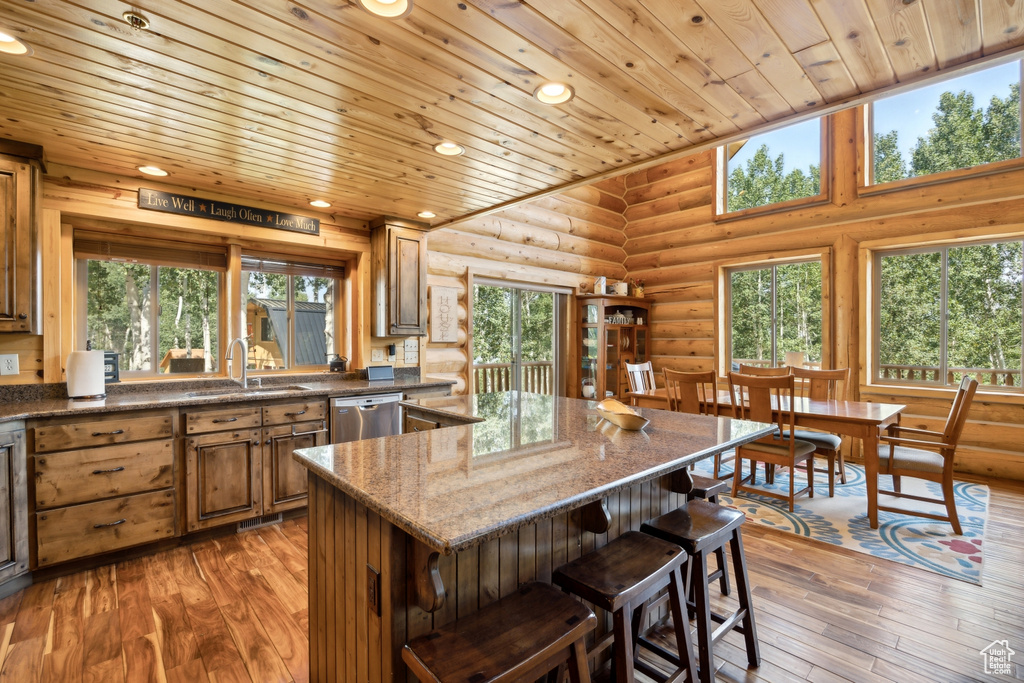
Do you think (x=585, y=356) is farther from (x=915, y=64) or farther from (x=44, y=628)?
(x=44, y=628)

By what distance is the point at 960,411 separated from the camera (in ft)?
10.1

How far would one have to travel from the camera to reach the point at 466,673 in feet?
3.43

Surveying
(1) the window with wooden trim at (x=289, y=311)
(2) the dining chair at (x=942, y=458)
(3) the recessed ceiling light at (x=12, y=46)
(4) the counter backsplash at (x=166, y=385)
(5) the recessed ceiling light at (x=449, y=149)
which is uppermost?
(5) the recessed ceiling light at (x=449, y=149)

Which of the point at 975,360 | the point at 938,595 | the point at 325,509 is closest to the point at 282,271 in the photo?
the point at 325,509

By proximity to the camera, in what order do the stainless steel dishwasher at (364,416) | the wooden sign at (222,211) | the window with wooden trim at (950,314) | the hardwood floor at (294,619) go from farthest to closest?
the window with wooden trim at (950,314) < the stainless steel dishwasher at (364,416) < the wooden sign at (222,211) < the hardwood floor at (294,619)

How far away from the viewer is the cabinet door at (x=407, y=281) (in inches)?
173

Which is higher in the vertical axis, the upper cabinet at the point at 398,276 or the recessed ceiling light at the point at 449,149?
the recessed ceiling light at the point at 449,149

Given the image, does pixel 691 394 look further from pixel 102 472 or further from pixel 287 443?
pixel 102 472

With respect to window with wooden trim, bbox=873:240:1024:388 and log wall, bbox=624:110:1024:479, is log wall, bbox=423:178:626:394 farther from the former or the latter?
window with wooden trim, bbox=873:240:1024:388

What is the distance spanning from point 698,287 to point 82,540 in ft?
21.3

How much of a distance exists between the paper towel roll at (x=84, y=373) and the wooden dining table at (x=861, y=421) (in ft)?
14.9

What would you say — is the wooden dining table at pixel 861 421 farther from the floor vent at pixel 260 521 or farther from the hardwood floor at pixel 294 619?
the floor vent at pixel 260 521

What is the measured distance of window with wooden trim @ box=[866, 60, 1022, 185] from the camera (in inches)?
175

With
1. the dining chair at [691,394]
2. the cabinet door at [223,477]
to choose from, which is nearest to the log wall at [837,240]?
the dining chair at [691,394]
